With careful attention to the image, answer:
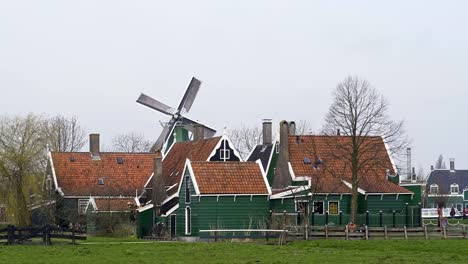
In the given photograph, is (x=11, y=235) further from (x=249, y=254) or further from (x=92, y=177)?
(x=92, y=177)

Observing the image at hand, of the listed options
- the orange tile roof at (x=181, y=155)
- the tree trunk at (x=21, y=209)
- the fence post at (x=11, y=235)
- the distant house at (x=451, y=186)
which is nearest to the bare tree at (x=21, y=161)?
the tree trunk at (x=21, y=209)

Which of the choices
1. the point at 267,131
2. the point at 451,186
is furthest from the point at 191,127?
the point at 451,186

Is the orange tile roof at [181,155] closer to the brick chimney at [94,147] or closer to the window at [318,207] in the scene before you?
the brick chimney at [94,147]

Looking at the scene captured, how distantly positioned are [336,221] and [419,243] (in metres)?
15.7

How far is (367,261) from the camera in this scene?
108 ft

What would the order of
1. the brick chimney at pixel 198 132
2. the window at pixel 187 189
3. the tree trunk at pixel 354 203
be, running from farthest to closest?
1. the brick chimney at pixel 198 132
2. the window at pixel 187 189
3. the tree trunk at pixel 354 203

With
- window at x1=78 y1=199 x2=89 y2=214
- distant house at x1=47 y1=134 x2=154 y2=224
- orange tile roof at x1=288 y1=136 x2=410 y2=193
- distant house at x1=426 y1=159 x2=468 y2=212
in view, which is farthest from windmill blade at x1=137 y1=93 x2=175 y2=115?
distant house at x1=426 y1=159 x2=468 y2=212

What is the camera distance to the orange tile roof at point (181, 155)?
70438 millimetres

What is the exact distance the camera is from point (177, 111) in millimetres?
86375

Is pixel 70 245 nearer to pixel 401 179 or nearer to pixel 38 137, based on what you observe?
pixel 38 137

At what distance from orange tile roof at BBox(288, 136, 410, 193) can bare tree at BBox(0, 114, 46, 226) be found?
1720 centimetres

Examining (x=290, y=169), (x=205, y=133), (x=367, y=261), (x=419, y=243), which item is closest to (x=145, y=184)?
(x=205, y=133)

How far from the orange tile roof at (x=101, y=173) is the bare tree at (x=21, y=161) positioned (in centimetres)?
714

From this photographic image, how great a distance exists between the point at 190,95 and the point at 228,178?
27.2 m
